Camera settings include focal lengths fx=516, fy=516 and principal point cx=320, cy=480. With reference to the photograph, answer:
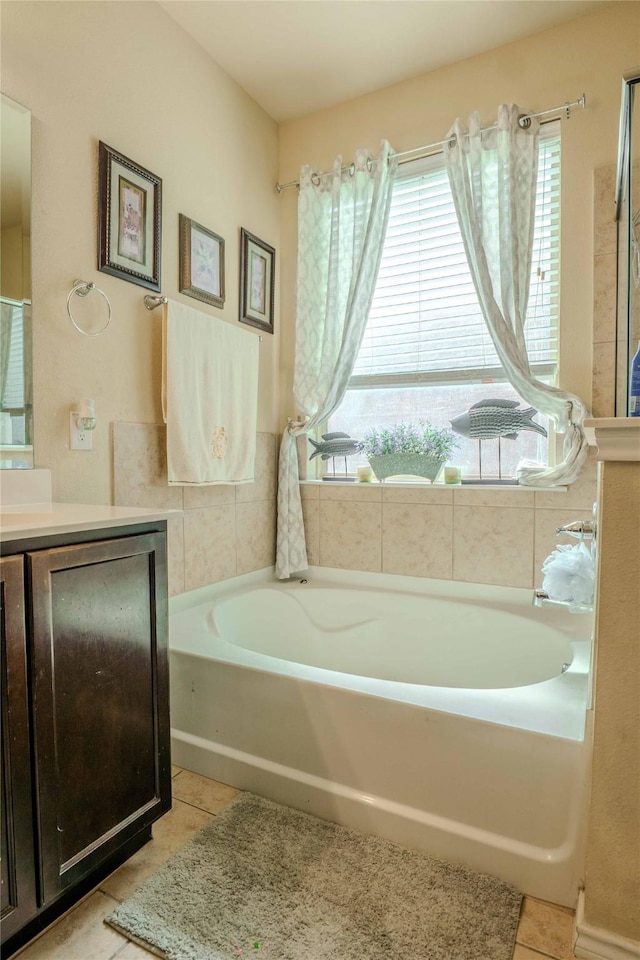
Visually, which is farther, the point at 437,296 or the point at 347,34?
the point at 437,296

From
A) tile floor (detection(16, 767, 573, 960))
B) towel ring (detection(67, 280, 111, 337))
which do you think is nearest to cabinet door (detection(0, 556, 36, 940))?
tile floor (detection(16, 767, 573, 960))

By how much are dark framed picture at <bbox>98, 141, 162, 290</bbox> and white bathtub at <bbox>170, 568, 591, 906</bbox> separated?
Answer: 49.9 inches

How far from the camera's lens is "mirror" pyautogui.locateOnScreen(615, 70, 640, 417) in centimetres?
147

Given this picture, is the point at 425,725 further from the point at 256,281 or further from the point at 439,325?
the point at 256,281

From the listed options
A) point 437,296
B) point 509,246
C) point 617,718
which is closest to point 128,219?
point 437,296

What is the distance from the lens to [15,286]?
4.83 feet

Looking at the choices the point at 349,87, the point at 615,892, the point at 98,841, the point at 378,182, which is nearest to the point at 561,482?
the point at 615,892

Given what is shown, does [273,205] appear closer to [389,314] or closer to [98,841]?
[389,314]

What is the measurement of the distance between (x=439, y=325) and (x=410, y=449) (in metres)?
0.58

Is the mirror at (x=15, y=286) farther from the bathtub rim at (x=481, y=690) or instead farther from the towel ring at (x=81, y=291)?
the bathtub rim at (x=481, y=690)

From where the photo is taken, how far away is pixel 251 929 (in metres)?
1.12

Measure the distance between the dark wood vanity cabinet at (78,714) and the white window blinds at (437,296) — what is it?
157cm

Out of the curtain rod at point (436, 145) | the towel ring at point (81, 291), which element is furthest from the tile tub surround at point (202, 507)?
the curtain rod at point (436, 145)

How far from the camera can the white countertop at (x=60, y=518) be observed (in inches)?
39.9
